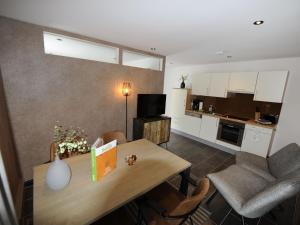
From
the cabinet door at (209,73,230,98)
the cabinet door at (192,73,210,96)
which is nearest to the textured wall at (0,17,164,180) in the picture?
the cabinet door at (192,73,210,96)

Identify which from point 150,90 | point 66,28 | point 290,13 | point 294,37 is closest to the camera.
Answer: point 290,13

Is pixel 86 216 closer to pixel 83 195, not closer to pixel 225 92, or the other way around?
pixel 83 195

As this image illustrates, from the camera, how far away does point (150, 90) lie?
3645 mm

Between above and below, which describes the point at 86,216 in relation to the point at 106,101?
below

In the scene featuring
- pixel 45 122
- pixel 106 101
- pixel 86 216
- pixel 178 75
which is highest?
pixel 178 75

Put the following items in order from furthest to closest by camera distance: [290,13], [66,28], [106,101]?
[106,101] → [66,28] → [290,13]

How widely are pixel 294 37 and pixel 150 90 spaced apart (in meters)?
2.70

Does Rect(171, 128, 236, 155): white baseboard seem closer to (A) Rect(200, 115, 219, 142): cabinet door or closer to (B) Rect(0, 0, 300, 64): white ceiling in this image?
(A) Rect(200, 115, 219, 142): cabinet door

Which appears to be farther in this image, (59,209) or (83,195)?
(83,195)

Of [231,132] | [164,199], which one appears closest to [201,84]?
[231,132]

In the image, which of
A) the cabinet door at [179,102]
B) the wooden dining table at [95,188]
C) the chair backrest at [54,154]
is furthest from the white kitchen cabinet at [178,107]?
the chair backrest at [54,154]

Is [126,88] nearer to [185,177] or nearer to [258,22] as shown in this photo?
[185,177]

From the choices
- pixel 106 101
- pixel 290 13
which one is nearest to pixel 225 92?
pixel 290 13

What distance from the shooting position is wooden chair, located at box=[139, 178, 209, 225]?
1.05 m
